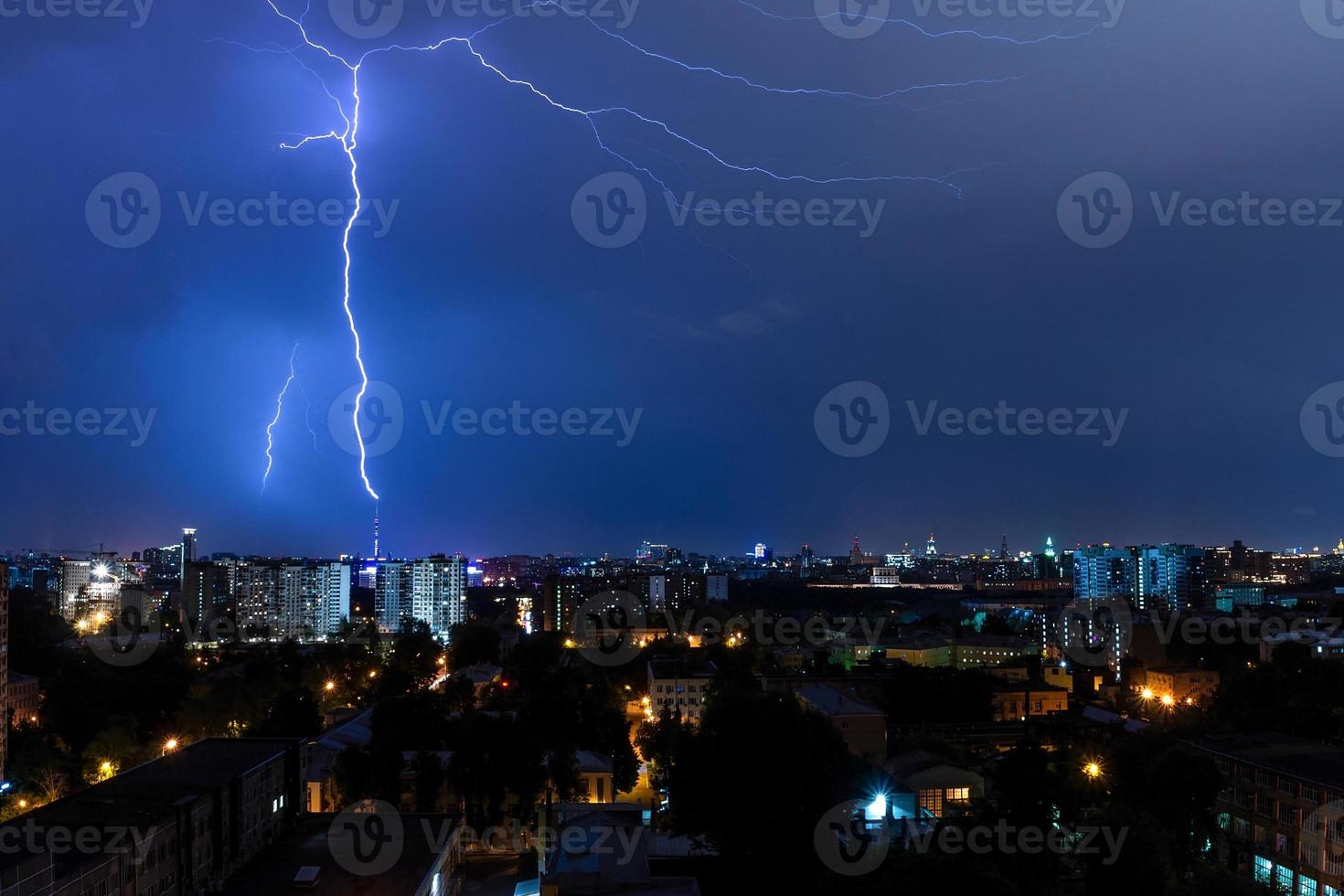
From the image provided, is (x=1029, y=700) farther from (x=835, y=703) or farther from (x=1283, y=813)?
(x=1283, y=813)

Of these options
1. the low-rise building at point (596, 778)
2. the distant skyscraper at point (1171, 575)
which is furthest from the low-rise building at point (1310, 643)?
the distant skyscraper at point (1171, 575)

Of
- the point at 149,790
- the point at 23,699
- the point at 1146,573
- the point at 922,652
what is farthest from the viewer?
the point at 1146,573

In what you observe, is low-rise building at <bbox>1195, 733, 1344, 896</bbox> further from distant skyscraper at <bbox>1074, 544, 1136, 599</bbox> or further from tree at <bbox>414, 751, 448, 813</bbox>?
distant skyscraper at <bbox>1074, 544, 1136, 599</bbox>

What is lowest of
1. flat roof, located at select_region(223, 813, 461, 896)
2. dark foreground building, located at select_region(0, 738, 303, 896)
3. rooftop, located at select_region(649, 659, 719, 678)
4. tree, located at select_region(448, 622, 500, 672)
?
tree, located at select_region(448, 622, 500, 672)

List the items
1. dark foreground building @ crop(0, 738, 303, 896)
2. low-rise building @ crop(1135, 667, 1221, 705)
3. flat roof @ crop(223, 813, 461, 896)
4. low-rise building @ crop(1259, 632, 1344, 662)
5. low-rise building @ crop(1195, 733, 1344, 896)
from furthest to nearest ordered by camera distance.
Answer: low-rise building @ crop(1135, 667, 1221, 705) → low-rise building @ crop(1259, 632, 1344, 662) → low-rise building @ crop(1195, 733, 1344, 896) → flat roof @ crop(223, 813, 461, 896) → dark foreground building @ crop(0, 738, 303, 896)

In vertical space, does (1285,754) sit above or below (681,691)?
above

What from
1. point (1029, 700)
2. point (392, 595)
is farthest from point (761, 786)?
point (392, 595)

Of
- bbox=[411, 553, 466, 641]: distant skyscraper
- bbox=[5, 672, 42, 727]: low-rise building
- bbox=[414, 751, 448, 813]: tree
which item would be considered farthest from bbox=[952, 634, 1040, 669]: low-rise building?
bbox=[411, 553, 466, 641]: distant skyscraper

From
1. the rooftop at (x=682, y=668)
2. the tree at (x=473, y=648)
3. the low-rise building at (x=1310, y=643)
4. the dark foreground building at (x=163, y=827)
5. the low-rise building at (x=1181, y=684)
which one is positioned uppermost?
the dark foreground building at (x=163, y=827)

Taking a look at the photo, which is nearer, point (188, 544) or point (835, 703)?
point (835, 703)

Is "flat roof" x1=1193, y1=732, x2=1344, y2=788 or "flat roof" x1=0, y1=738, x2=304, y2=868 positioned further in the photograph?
"flat roof" x1=1193, y1=732, x2=1344, y2=788

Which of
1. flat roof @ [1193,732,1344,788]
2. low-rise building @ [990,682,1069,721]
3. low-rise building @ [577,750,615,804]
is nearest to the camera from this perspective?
flat roof @ [1193,732,1344,788]

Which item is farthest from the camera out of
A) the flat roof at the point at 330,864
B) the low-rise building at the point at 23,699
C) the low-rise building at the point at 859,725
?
the low-rise building at the point at 23,699

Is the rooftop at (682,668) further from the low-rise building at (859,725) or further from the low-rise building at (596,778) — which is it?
the low-rise building at (596,778)
